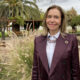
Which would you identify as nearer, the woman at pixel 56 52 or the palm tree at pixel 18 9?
the woman at pixel 56 52

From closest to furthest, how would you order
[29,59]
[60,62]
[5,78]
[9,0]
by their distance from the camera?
[60,62], [29,59], [5,78], [9,0]

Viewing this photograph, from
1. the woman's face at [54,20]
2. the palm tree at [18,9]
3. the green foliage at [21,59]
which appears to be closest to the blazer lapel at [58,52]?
the woman's face at [54,20]

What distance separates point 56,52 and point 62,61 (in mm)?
102

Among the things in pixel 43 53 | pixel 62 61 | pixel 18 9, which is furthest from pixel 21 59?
pixel 18 9

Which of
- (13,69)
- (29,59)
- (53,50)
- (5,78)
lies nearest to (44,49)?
(53,50)

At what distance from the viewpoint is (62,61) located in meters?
2.06

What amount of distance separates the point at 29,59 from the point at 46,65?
7.31 ft

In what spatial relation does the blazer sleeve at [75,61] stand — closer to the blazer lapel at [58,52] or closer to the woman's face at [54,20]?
the blazer lapel at [58,52]

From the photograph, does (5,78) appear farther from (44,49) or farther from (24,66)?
(44,49)

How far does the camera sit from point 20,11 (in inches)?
1085

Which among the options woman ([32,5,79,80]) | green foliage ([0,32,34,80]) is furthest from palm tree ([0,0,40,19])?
woman ([32,5,79,80])

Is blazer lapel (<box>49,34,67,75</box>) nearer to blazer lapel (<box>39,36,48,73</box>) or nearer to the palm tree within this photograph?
blazer lapel (<box>39,36,48,73</box>)

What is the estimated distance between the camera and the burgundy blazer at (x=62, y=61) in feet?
6.75

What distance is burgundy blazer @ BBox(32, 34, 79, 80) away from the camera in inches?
81.0
